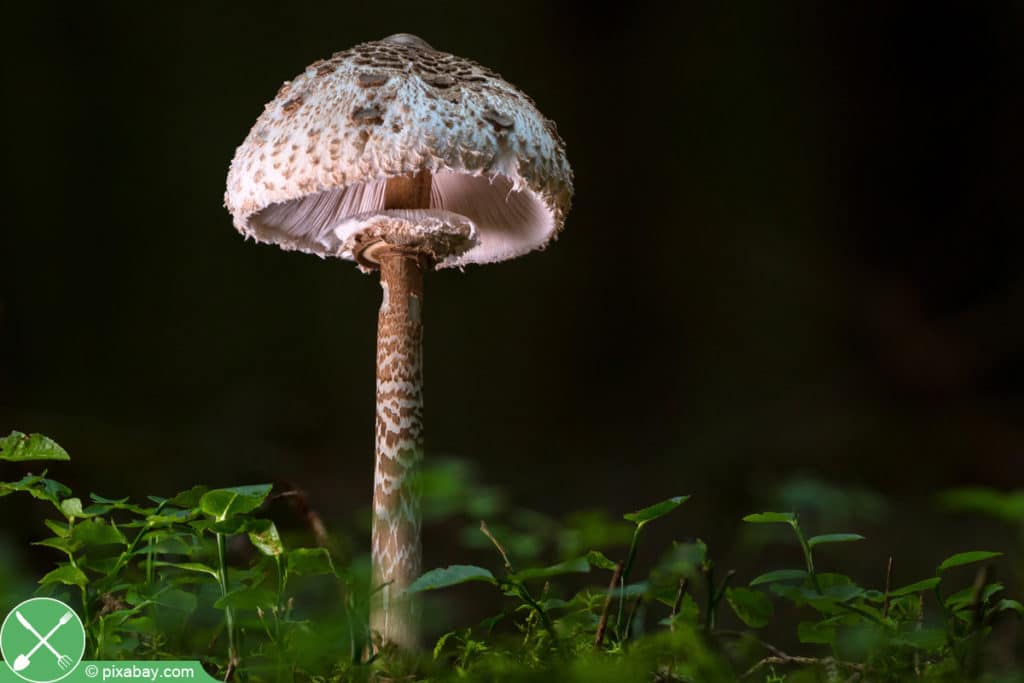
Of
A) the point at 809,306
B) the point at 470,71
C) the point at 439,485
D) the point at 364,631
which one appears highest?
the point at 470,71

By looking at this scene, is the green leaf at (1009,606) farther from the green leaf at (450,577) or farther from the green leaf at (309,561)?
the green leaf at (309,561)

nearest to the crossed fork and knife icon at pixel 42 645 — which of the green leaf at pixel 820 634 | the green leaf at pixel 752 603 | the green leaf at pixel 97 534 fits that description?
the green leaf at pixel 97 534

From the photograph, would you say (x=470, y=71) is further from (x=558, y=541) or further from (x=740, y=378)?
(x=740, y=378)

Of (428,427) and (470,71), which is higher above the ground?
(470,71)

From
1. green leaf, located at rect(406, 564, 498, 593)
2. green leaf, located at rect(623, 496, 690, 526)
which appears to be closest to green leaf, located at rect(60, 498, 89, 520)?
green leaf, located at rect(406, 564, 498, 593)

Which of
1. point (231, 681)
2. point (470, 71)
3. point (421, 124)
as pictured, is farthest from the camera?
point (470, 71)

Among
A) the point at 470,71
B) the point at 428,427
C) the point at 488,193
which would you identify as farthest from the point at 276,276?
the point at 470,71

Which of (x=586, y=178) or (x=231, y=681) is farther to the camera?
(x=586, y=178)
